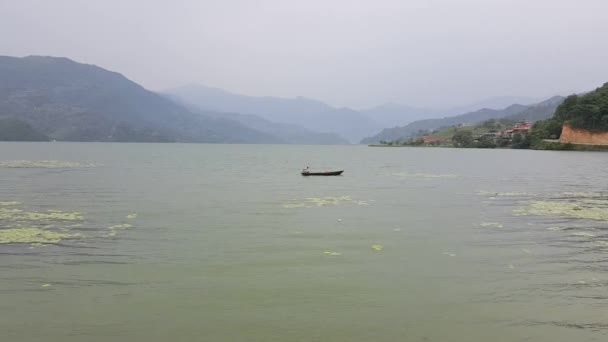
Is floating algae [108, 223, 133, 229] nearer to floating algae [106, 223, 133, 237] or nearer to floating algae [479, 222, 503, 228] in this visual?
floating algae [106, 223, 133, 237]

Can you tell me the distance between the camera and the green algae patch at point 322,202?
114 ft

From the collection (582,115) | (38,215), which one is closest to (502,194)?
(38,215)

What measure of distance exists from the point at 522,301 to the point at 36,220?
2387 centimetres

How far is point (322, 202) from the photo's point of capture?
36.5 m

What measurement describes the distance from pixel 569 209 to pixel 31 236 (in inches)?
1258

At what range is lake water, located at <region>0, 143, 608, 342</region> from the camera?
12508 mm

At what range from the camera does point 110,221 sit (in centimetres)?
2686

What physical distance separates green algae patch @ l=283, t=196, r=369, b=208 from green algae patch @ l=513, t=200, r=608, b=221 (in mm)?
11299

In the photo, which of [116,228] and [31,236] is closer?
[31,236]

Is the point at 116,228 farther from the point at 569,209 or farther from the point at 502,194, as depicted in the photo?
the point at 502,194

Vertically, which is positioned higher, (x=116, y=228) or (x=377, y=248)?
(x=116, y=228)

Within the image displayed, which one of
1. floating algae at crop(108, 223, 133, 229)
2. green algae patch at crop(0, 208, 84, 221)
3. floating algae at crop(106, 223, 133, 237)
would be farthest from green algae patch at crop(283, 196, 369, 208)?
green algae patch at crop(0, 208, 84, 221)

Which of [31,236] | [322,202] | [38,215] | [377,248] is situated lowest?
[377,248]

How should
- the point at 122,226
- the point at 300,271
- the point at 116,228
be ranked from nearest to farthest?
the point at 300,271 < the point at 116,228 < the point at 122,226
